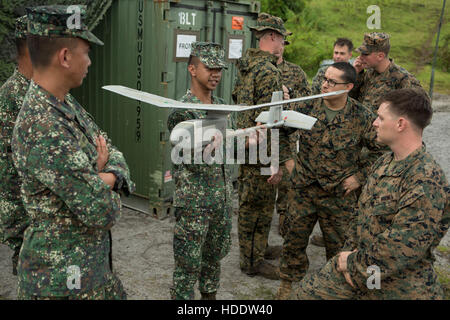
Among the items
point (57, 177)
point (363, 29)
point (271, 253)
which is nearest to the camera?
point (57, 177)

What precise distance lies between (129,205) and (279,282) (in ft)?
9.14

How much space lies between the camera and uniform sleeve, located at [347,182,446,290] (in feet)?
8.30

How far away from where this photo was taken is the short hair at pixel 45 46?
2.19m

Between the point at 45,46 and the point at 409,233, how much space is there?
2346mm

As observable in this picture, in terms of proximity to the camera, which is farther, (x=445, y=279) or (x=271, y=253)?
(x=271, y=253)

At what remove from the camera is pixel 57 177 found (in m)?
2.11

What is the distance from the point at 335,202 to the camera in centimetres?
399

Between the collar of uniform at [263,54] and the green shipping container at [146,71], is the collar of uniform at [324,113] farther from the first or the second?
the green shipping container at [146,71]

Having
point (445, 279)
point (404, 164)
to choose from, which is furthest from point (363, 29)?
point (404, 164)

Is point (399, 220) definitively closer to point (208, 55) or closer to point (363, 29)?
point (208, 55)

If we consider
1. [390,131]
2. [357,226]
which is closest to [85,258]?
[357,226]

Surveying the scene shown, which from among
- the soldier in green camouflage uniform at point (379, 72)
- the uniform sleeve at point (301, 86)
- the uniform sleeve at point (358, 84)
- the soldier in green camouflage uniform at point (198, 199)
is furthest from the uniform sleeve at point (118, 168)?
the uniform sleeve at point (301, 86)

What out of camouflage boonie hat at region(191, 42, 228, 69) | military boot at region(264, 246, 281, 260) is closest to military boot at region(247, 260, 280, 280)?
military boot at region(264, 246, 281, 260)
